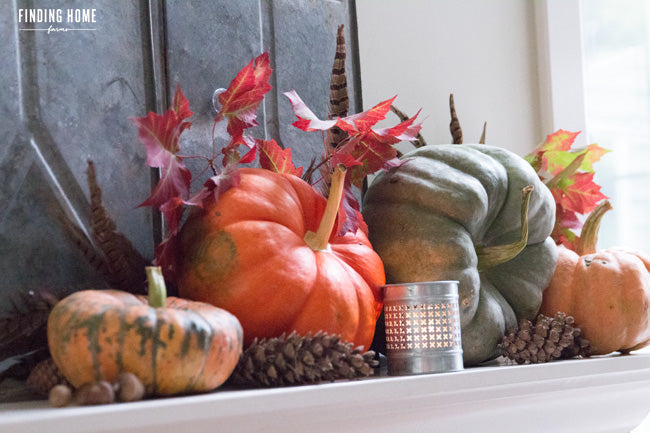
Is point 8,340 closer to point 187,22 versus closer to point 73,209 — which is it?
point 73,209

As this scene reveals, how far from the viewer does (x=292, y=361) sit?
2.12 feet

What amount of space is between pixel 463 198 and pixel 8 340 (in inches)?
21.8

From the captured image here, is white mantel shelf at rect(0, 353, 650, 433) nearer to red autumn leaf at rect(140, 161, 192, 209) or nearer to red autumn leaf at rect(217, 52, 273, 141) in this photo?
Answer: red autumn leaf at rect(140, 161, 192, 209)

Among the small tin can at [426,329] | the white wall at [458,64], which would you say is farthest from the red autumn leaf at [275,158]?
the white wall at [458,64]

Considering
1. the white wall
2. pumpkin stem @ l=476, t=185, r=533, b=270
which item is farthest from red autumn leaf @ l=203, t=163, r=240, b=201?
the white wall

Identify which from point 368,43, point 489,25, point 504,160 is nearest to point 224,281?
point 504,160

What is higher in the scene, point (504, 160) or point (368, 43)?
point (368, 43)

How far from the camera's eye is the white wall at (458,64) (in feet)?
3.87

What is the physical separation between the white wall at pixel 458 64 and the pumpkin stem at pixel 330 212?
1.42ft

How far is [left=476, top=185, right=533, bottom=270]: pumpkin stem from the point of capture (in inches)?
33.3

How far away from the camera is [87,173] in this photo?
0.79m

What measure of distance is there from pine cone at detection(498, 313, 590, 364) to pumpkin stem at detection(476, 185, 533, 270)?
9 centimetres

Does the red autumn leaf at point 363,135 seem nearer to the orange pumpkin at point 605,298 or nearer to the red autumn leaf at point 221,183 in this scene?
the red autumn leaf at point 221,183

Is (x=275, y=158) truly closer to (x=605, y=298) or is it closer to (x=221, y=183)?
(x=221, y=183)
